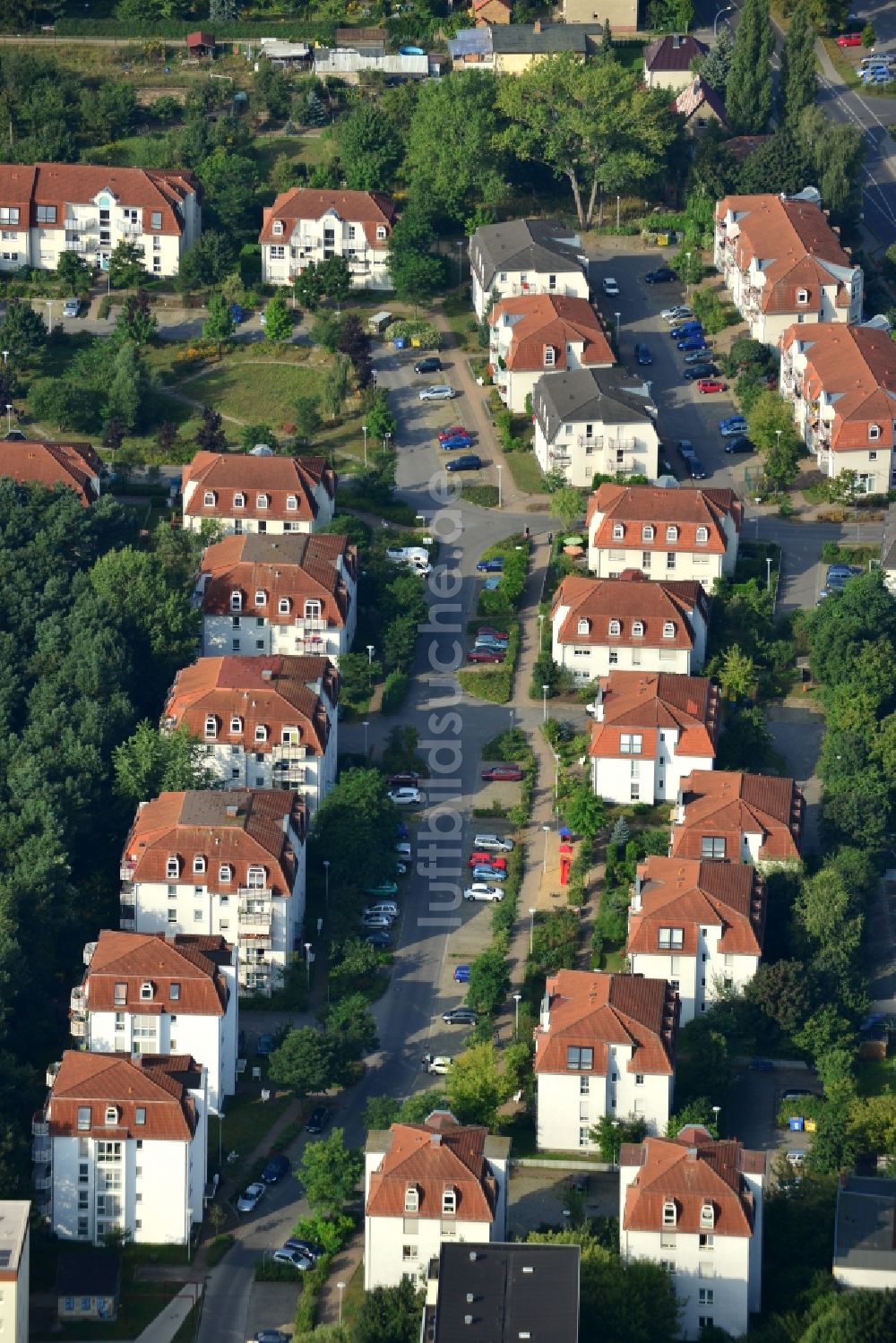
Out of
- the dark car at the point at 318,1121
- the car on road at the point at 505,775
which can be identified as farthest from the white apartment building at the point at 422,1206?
the car on road at the point at 505,775

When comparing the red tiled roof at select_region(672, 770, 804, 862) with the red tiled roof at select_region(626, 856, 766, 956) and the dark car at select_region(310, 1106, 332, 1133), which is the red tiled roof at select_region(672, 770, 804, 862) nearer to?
the red tiled roof at select_region(626, 856, 766, 956)

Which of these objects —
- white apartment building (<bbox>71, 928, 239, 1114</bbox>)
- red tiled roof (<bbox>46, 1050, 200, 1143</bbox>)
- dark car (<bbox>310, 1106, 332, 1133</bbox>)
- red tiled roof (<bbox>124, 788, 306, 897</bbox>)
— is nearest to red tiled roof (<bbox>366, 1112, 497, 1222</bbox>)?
red tiled roof (<bbox>46, 1050, 200, 1143</bbox>)

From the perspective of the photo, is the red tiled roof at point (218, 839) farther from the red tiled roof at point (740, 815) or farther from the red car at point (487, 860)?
the red tiled roof at point (740, 815)

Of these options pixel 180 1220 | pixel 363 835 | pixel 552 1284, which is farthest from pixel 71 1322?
pixel 363 835

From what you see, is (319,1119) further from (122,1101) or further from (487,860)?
(487,860)

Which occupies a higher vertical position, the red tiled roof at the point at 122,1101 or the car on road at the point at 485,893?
the red tiled roof at the point at 122,1101

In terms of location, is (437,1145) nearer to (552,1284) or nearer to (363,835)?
(552,1284)

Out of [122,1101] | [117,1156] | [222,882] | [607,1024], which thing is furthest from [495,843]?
[117,1156]
